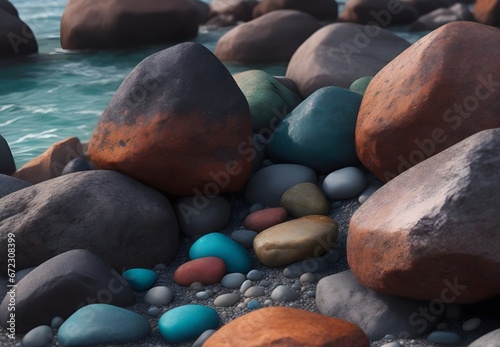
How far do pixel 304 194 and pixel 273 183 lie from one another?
243mm

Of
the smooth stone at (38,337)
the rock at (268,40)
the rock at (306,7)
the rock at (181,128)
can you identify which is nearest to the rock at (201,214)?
the rock at (181,128)

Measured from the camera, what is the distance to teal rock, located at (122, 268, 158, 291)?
3359mm

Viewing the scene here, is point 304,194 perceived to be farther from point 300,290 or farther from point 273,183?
point 300,290

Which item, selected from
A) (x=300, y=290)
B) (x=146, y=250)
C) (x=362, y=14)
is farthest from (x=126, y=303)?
(x=362, y=14)

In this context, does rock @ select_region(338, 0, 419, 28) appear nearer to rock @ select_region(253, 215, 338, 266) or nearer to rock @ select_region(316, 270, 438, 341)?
rock @ select_region(253, 215, 338, 266)

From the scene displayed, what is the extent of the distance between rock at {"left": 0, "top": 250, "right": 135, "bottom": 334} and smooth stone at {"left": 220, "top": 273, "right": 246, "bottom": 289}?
49cm

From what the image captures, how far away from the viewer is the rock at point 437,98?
10.7 feet

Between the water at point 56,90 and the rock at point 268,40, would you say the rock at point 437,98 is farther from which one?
the rock at point 268,40

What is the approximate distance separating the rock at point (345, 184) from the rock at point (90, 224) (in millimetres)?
856

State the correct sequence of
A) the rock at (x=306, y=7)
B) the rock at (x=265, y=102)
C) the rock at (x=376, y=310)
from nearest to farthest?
the rock at (x=376, y=310)
the rock at (x=265, y=102)
the rock at (x=306, y=7)

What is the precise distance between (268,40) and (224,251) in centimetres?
586

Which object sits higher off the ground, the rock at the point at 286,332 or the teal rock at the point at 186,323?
the rock at the point at 286,332

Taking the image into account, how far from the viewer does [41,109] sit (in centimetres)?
755

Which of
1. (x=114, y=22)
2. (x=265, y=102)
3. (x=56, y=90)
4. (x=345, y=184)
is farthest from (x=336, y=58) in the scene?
(x=114, y=22)
